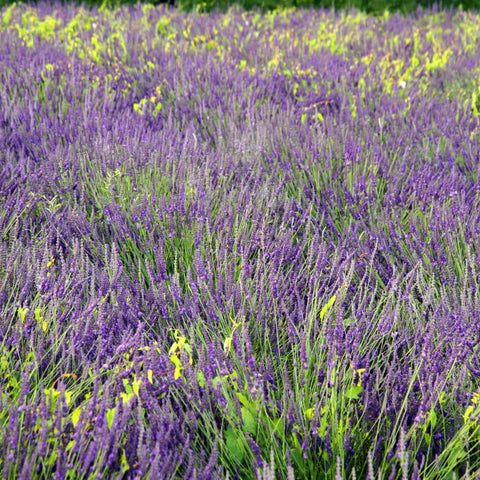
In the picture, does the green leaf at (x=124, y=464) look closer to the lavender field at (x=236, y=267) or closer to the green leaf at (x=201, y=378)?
the lavender field at (x=236, y=267)

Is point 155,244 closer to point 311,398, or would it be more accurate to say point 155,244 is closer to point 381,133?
point 311,398

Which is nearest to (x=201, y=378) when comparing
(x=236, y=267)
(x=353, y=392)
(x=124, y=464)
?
(x=124, y=464)

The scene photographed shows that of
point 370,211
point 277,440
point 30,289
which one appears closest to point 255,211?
point 370,211

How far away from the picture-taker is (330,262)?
195 centimetres

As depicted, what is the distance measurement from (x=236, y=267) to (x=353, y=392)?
0.74 m

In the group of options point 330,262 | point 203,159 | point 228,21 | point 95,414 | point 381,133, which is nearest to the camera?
point 95,414

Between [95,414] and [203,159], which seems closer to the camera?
[95,414]

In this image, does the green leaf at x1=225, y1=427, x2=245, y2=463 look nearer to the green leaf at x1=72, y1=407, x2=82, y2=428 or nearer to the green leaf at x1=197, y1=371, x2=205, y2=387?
the green leaf at x1=197, y1=371, x2=205, y2=387

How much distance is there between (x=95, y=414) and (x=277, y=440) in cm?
45

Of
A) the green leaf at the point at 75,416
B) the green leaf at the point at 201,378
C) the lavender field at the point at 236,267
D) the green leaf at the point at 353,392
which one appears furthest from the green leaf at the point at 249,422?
the green leaf at the point at 75,416

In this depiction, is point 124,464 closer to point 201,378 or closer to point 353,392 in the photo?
point 201,378

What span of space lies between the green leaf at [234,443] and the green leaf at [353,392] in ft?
0.96

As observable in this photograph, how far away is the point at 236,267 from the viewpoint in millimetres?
1895

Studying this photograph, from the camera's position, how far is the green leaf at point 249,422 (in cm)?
123
